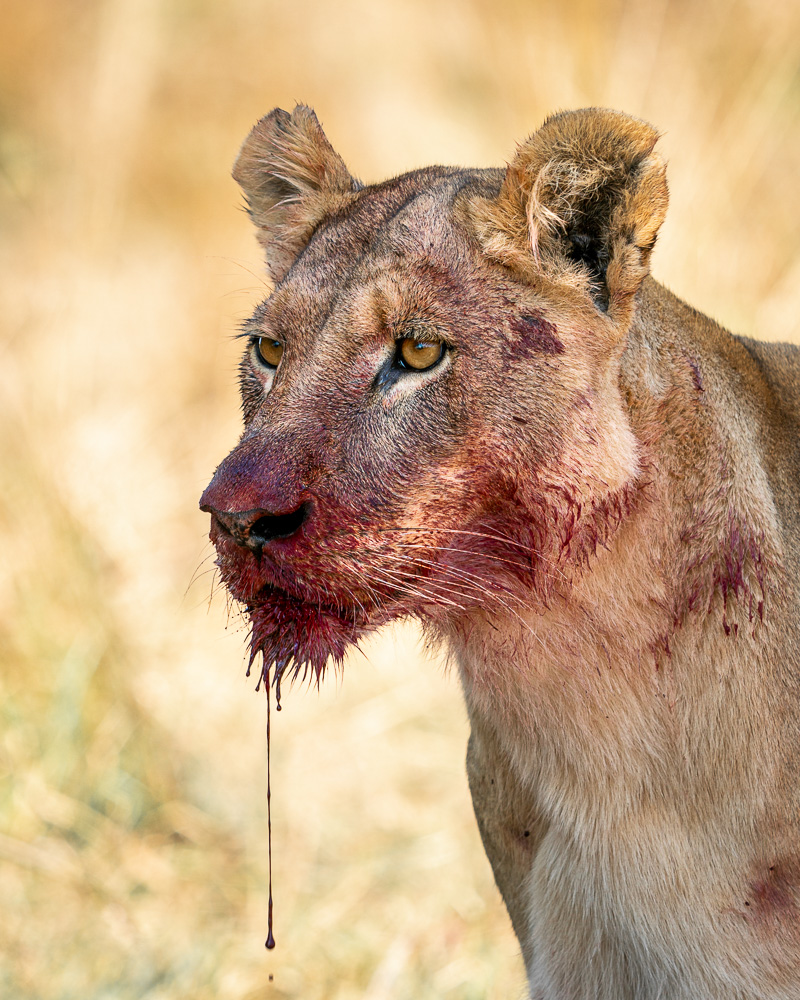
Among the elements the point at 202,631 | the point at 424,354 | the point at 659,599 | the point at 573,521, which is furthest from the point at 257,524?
the point at 202,631

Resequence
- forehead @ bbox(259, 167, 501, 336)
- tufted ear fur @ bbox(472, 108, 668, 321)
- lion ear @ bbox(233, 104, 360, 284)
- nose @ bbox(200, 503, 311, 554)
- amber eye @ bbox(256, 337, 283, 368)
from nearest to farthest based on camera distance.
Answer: nose @ bbox(200, 503, 311, 554), tufted ear fur @ bbox(472, 108, 668, 321), forehead @ bbox(259, 167, 501, 336), amber eye @ bbox(256, 337, 283, 368), lion ear @ bbox(233, 104, 360, 284)

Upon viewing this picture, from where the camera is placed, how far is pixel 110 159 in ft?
21.8

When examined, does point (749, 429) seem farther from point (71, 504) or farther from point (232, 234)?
point (232, 234)

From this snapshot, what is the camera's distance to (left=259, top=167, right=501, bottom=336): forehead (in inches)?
91.0

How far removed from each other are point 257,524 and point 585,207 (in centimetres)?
87

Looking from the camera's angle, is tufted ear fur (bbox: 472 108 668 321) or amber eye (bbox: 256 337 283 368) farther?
amber eye (bbox: 256 337 283 368)

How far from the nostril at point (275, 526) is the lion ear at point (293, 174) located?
973mm

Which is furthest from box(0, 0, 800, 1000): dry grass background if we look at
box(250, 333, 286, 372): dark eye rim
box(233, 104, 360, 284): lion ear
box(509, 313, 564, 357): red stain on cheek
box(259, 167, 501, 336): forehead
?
box(509, 313, 564, 357): red stain on cheek

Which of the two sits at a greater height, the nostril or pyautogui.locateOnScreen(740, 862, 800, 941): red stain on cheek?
the nostril

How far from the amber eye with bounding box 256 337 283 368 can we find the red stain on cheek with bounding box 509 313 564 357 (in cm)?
58

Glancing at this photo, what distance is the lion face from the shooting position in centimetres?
213

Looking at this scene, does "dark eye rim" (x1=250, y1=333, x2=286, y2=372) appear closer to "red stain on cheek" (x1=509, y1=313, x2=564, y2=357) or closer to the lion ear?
the lion ear

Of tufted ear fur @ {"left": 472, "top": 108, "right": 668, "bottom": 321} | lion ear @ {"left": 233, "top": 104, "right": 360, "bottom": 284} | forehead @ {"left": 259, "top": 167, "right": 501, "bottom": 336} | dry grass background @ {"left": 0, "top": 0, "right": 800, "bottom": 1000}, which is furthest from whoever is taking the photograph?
dry grass background @ {"left": 0, "top": 0, "right": 800, "bottom": 1000}

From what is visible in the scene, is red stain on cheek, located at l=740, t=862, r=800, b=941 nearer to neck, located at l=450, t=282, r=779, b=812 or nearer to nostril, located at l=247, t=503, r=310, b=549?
neck, located at l=450, t=282, r=779, b=812
